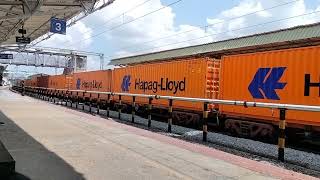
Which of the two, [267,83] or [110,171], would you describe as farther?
[267,83]

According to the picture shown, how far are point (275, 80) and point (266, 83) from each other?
42 cm

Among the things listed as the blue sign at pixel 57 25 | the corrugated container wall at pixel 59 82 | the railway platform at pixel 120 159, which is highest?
Answer: the blue sign at pixel 57 25

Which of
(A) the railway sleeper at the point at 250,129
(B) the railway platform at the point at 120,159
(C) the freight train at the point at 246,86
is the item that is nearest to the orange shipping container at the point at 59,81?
(C) the freight train at the point at 246,86

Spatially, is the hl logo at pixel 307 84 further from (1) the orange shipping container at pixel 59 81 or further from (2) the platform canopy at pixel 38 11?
(1) the orange shipping container at pixel 59 81

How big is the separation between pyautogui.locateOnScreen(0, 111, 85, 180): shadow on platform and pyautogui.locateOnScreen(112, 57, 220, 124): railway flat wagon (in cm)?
824

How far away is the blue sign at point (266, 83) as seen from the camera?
14.3 meters

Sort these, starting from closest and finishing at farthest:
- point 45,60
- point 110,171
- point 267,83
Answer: point 110,171 → point 267,83 → point 45,60

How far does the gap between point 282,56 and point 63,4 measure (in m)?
13.6

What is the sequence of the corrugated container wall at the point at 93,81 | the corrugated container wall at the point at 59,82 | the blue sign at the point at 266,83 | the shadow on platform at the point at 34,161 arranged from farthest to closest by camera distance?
the corrugated container wall at the point at 59,82 < the corrugated container wall at the point at 93,81 < the blue sign at the point at 266,83 < the shadow on platform at the point at 34,161

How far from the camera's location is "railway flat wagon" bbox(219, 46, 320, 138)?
1316 cm

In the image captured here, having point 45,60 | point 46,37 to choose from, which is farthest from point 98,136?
point 45,60

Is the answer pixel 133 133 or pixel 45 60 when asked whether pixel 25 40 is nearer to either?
pixel 133 133

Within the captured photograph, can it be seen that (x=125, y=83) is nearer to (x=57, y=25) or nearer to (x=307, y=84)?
(x=57, y=25)

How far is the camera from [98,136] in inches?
495
